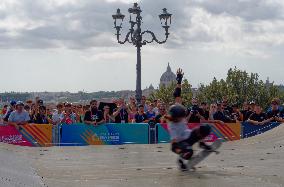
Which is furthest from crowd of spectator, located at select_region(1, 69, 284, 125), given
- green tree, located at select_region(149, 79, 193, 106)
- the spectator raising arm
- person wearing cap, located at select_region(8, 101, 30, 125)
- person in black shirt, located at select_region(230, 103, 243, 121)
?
green tree, located at select_region(149, 79, 193, 106)

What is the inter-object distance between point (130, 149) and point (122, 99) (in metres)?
3.40

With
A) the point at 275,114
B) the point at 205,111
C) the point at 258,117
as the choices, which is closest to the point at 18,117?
the point at 205,111

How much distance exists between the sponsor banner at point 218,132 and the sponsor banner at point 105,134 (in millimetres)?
516

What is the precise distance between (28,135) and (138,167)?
6.84 m

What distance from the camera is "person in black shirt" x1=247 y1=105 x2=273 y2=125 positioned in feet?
57.3

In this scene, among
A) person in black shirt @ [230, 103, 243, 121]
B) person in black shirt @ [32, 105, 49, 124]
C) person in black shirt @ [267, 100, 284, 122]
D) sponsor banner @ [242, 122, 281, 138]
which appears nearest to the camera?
person in black shirt @ [32, 105, 49, 124]

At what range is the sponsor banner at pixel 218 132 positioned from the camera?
16984mm

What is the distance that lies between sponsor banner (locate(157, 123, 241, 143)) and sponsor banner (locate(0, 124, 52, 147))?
146 inches

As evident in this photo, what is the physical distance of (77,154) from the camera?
1306cm

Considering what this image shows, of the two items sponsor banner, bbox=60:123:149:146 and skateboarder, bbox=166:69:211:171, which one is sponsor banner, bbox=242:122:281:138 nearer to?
sponsor banner, bbox=60:123:149:146

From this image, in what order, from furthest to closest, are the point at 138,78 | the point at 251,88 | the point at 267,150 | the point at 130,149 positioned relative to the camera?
the point at 251,88 < the point at 138,78 < the point at 130,149 < the point at 267,150

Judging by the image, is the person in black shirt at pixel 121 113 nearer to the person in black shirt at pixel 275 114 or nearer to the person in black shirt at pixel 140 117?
the person in black shirt at pixel 140 117

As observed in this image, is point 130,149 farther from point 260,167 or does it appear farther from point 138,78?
point 138,78

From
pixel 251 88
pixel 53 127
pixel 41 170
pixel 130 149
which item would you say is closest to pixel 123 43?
pixel 53 127
